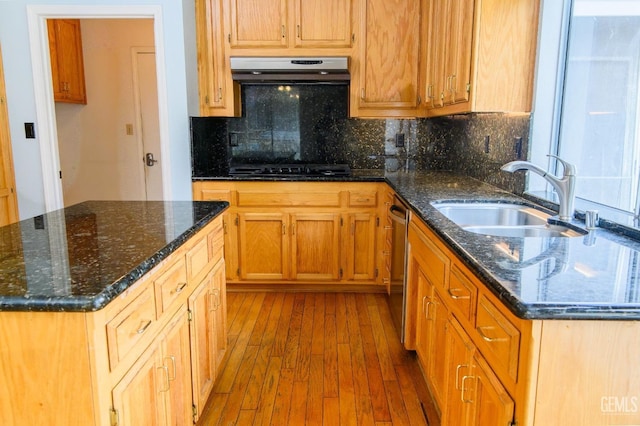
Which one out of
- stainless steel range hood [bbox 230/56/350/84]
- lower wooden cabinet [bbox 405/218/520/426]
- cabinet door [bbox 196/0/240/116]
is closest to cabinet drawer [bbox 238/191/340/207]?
cabinet door [bbox 196/0/240/116]

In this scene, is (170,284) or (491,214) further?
(491,214)

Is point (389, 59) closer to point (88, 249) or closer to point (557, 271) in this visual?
point (557, 271)

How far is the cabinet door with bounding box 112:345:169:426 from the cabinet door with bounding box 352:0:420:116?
102 inches

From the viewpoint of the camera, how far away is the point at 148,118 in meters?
4.68

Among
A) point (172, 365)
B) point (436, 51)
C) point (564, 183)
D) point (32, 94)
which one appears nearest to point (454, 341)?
point (564, 183)

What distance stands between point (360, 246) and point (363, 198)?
37cm

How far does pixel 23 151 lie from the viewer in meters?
3.22

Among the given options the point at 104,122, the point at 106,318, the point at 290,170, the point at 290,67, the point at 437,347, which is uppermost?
the point at 290,67

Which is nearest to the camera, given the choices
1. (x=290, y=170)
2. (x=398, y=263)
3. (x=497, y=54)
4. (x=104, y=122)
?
(x=497, y=54)

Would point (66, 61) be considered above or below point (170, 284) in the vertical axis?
above

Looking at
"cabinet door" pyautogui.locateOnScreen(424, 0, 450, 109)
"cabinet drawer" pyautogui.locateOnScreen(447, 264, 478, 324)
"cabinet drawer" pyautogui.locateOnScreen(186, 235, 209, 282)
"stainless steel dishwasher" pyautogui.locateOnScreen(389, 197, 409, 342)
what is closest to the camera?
"cabinet drawer" pyautogui.locateOnScreen(447, 264, 478, 324)

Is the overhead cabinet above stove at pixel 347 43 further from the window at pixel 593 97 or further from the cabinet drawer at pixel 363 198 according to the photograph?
the window at pixel 593 97

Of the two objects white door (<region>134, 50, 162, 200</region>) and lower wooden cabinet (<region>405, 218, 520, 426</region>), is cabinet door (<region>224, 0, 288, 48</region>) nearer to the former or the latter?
white door (<region>134, 50, 162, 200</region>)

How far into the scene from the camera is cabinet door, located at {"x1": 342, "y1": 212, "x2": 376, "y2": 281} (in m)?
3.35
